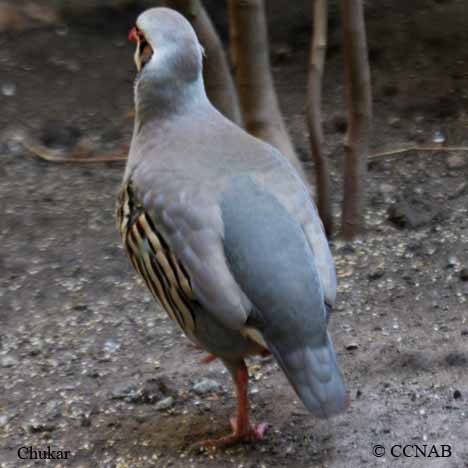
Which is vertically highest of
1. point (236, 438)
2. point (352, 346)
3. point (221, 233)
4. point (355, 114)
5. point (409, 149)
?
point (221, 233)

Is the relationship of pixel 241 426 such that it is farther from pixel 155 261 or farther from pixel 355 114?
pixel 355 114

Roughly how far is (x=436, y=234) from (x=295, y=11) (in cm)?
272

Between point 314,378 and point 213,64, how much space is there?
2.02 metres

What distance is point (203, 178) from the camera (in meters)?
3.18

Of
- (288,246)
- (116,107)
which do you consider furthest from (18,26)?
(288,246)

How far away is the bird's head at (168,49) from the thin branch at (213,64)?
3.21 ft

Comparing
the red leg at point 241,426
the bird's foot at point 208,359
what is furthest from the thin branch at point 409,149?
the red leg at point 241,426

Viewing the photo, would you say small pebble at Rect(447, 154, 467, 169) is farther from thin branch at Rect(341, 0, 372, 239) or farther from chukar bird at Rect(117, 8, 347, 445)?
chukar bird at Rect(117, 8, 347, 445)

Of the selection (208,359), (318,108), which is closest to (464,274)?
(318,108)

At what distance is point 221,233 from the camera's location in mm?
3047

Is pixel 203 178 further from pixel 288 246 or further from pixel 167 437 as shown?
pixel 167 437

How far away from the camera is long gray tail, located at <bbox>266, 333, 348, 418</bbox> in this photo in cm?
290

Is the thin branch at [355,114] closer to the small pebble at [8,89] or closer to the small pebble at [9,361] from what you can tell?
the small pebble at [9,361]

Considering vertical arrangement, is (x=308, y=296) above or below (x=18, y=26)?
above
